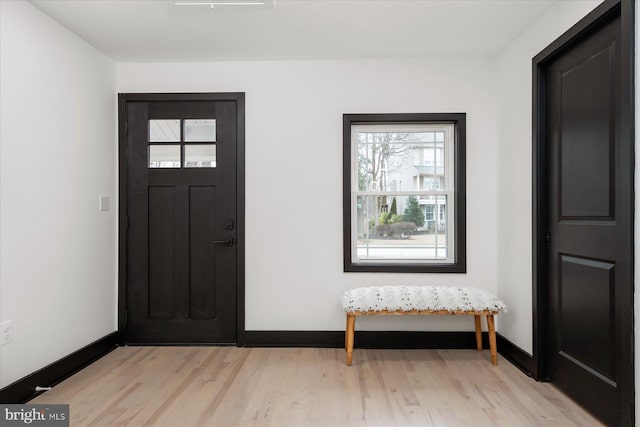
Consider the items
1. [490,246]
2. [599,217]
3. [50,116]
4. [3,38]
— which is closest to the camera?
[599,217]

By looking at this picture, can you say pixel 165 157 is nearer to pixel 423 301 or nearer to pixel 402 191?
pixel 402 191

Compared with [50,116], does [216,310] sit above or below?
below

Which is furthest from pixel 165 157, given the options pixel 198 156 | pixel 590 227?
pixel 590 227

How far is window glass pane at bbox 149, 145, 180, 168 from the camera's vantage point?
3717 mm

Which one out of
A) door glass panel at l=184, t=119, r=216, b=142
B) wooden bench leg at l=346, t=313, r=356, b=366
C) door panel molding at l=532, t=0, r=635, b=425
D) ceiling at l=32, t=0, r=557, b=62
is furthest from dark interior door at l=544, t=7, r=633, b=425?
door glass panel at l=184, t=119, r=216, b=142

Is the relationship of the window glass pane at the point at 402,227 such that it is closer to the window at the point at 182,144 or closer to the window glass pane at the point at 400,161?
the window glass pane at the point at 400,161

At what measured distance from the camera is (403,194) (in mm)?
3715

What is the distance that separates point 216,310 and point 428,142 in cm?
242

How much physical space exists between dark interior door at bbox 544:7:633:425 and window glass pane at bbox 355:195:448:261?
1032 millimetres

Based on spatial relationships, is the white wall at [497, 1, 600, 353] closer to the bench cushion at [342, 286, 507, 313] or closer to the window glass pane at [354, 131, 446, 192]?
the bench cushion at [342, 286, 507, 313]

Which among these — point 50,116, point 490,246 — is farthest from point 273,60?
point 490,246

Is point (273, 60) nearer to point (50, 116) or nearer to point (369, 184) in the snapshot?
point (369, 184)

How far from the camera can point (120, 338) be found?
370 cm

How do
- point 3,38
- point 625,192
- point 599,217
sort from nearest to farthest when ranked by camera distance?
point 625,192 < point 599,217 < point 3,38
